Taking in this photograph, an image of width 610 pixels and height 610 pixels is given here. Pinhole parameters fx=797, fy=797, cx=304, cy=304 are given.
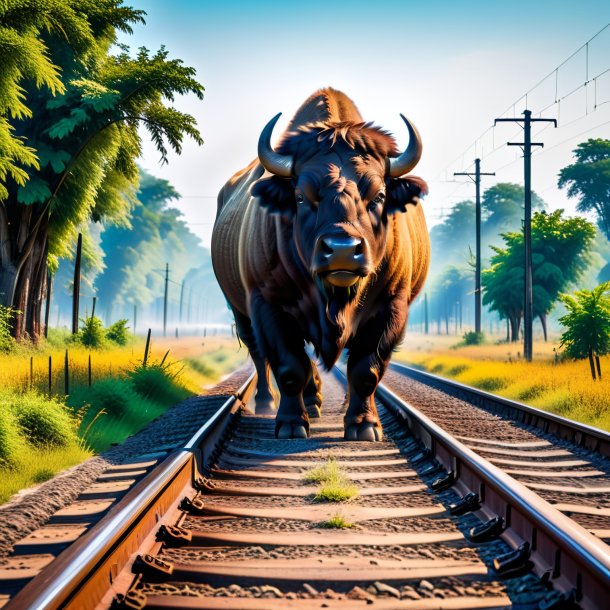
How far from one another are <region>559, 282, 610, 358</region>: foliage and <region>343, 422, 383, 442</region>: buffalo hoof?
11.6 m

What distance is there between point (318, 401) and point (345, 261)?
167 inches

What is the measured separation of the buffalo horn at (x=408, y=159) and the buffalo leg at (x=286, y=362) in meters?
1.75

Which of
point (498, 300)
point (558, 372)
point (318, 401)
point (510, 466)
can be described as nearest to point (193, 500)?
point (510, 466)

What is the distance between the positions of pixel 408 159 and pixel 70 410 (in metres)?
4.52

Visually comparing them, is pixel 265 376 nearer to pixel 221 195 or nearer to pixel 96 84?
pixel 221 195

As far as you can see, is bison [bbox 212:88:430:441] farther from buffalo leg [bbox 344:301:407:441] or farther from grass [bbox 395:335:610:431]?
grass [bbox 395:335:610:431]

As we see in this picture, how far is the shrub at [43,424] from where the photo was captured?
7121 mm

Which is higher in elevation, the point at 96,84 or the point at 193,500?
the point at 96,84

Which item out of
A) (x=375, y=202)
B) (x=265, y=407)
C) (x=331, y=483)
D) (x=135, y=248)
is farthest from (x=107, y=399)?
(x=135, y=248)

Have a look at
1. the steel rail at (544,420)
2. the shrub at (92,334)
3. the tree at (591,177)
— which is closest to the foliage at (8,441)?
the steel rail at (544,420)

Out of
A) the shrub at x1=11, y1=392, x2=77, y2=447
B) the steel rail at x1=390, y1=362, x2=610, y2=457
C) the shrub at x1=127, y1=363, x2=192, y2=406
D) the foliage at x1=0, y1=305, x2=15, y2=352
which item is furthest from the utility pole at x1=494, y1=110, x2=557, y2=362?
the shrub at x1=11, y1=392, x2=77, y2=447

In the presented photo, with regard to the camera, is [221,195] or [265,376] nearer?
[265,376]

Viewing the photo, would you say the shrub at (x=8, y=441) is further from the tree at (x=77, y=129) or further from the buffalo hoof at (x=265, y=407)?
the tree at (x=77, y=129)

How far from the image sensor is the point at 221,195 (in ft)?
43.4
